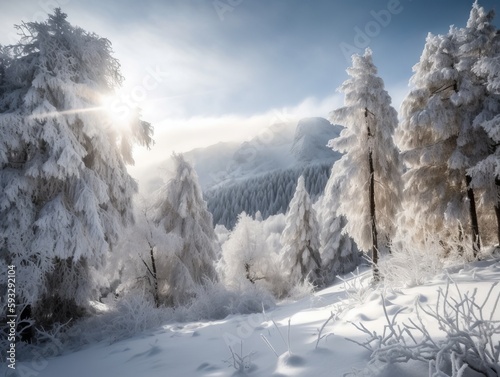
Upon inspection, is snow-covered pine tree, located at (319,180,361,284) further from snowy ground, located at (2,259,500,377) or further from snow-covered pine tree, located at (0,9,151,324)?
snowy ground, located at (2,259,500,377)

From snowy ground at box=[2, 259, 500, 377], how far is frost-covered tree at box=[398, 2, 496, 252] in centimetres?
745

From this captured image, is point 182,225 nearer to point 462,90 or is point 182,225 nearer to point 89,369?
point 89,369

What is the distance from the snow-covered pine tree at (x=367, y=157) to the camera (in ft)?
41.9

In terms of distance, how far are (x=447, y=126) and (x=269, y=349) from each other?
38.6 feet

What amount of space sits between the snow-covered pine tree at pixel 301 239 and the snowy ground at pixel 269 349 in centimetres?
1875

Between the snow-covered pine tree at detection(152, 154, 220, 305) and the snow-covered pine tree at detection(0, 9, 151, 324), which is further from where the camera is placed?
the snow-covered pine tree at detection(152, 154, 220, 305)

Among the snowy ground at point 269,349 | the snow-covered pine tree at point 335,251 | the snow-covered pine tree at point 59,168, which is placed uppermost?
the snow-covered pine tree at point 59,168

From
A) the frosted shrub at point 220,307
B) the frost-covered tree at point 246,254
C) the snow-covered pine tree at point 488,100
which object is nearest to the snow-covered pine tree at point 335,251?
the frost-covered tree at point 246,254

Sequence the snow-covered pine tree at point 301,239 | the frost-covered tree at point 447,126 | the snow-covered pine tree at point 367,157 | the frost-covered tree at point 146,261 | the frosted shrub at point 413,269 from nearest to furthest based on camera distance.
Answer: the frosted shrub at point 413,269 → the frost-covered tree at point 447,126 → the frost-covered tree at point 146,261 → the snow-covered pine tree at point 367,157 → the snow-covered pine tree at point 301,239

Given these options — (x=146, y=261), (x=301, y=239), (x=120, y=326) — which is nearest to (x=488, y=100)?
Answer: (x=120, y=326)

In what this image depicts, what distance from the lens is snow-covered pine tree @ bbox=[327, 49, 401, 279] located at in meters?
12.8

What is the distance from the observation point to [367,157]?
44.4 ft

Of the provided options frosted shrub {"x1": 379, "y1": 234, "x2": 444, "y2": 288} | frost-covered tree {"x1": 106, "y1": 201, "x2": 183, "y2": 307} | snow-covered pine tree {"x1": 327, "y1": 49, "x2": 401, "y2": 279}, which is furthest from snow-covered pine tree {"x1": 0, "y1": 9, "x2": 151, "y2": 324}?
snow-covered pine tree {"x1": 327, "y1": 49, "x2": 401, "y2": 279}

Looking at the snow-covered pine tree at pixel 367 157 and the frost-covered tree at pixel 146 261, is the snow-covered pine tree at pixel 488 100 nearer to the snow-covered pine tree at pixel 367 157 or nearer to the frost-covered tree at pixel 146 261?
the snow-covered pine tree at pixel 367 157
